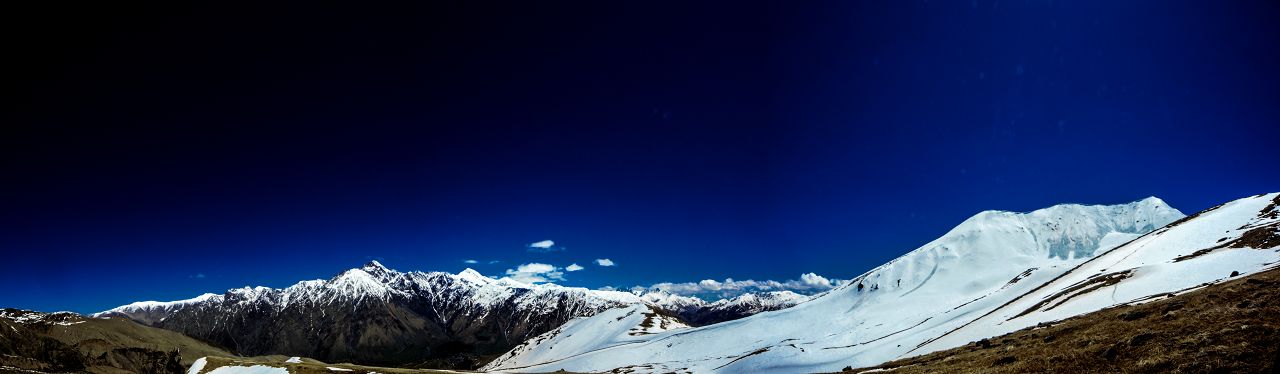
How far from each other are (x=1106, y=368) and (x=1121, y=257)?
120033mm

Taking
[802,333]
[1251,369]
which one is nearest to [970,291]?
[802,333]

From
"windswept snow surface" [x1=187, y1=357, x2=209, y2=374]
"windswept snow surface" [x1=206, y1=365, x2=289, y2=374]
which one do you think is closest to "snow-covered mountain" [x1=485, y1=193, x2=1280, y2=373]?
"windswept snow surface" [x1=206, y1=365, x2=289, y2=374]

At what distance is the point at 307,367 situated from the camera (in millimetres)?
96875

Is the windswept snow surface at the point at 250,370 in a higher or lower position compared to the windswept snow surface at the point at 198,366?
lower

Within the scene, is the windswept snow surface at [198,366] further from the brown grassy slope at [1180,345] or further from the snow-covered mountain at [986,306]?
the brown grassy slope at [1180,345]

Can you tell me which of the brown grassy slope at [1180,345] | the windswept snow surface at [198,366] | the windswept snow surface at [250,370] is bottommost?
the brown grassy slope at [1180,345]

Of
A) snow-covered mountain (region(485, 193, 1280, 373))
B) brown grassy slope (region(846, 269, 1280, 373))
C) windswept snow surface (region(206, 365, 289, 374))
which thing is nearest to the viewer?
brown grassy slope (region(846, 269, 1280, 373))

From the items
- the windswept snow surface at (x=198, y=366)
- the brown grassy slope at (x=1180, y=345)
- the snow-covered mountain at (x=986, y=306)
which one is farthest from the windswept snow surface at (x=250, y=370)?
the brown grassy slope at (x=1180, y=345)

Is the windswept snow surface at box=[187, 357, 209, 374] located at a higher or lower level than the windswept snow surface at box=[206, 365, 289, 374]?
higher

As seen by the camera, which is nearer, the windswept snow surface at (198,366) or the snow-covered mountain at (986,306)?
the snow-covered mountain at (986,306)

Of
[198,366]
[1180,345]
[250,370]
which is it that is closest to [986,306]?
[1180,345]

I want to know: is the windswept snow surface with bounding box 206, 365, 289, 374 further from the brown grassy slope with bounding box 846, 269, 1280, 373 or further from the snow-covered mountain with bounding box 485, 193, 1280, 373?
the brown grassy slope with bounding box 846, 269, 1280, 373

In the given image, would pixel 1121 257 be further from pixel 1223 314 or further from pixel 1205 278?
pixel 1223 314

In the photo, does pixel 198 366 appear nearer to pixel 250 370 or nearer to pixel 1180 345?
pixel 250 370
